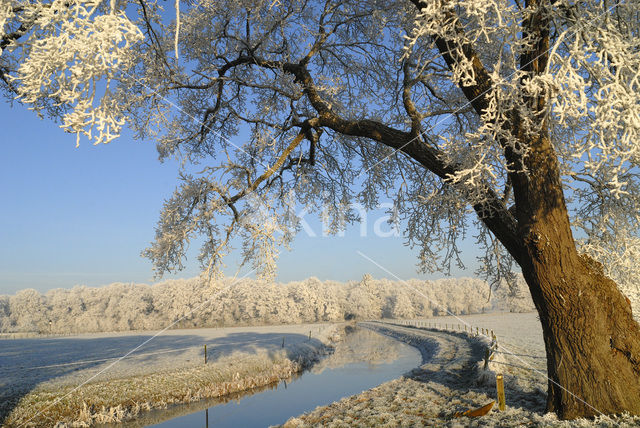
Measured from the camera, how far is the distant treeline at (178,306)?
244 ft

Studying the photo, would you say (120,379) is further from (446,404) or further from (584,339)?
(584,339)

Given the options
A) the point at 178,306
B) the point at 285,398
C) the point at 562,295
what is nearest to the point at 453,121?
the point at 562,295

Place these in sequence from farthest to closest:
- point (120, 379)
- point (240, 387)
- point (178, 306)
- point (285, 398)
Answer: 1. point (178, 306)
2. point (240, 387)
3. point (285, 398)
4. point (120, 379)

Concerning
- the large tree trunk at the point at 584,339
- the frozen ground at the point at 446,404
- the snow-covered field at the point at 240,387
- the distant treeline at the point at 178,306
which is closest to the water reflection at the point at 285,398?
the snow-covered field at the point at 240,387

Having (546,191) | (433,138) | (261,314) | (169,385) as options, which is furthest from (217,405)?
(261,314)

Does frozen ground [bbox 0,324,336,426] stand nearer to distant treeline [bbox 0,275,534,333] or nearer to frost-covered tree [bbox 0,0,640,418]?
frost-covered tree [bbox 0,0,640,418]

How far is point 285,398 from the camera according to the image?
59.1 ft

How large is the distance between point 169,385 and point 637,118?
62.5ft

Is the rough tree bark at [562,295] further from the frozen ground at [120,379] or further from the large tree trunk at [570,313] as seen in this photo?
the frozen ground at [120,379]

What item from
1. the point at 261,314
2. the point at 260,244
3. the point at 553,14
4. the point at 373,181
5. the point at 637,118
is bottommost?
the point at 261,314

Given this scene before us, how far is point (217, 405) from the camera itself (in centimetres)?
1683

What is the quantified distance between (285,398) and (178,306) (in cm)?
6289

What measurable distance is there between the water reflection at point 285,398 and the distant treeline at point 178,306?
43487 millimetres

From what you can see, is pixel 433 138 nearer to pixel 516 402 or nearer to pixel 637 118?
pixel 637 118
